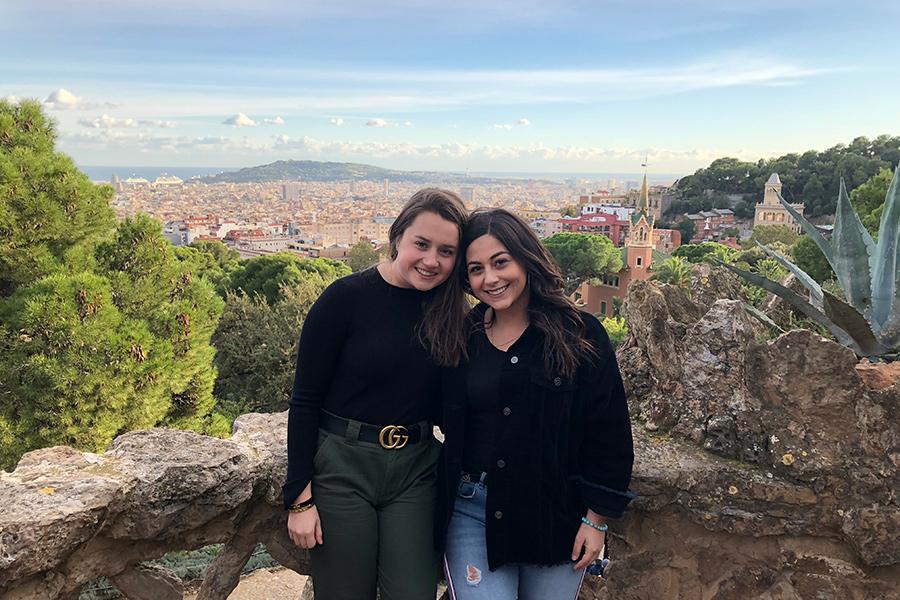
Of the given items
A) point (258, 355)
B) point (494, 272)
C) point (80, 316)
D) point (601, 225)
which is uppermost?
point (494, 272)

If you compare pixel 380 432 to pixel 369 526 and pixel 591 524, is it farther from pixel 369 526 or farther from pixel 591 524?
pixel 591 524

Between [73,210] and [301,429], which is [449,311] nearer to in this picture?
[301,429]

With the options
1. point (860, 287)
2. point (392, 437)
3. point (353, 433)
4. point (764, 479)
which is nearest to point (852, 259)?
point (860, 287)

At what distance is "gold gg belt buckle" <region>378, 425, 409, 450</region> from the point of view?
206cm

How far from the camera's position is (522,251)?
2.06m

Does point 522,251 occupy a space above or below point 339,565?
above

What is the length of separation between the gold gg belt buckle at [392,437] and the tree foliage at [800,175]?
4871 centimetres

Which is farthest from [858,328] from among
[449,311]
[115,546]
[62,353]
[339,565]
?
[62,353]

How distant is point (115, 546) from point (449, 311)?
4.39 ft

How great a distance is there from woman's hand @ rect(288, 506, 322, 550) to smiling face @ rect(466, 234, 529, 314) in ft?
2.86

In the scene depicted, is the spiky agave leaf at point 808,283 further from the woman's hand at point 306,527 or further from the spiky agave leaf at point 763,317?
the woman's hand at point 306,527

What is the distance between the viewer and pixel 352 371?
6.77 ft

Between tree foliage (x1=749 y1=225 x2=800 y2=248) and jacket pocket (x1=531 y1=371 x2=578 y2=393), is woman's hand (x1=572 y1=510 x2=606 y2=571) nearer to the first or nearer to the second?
jacket pocket (x1=531 y1=371 x2=578 y2=393)

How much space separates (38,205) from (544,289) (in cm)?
736
